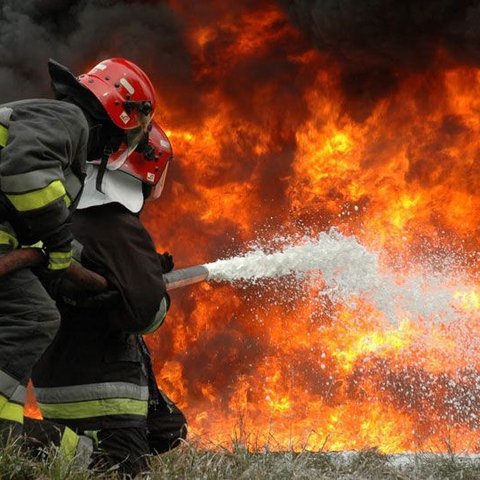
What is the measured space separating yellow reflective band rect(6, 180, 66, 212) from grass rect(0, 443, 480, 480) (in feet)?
2.88

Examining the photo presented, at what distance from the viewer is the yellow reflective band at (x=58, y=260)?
3.12 m

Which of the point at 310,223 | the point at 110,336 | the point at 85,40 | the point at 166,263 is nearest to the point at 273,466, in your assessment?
the point at 110,336

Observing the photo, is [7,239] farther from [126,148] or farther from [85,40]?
[85,40]

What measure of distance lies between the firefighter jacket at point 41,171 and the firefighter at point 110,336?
361 millimetres

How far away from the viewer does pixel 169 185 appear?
9.27 meters

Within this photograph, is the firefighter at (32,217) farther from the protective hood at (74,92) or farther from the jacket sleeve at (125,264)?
the protective hood at (74,92)

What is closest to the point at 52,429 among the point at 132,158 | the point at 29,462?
the point at 29,462

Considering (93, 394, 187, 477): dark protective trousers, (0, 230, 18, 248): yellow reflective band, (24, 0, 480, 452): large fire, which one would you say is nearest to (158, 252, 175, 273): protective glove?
(93, 394, 187, 477): dark protective trousers

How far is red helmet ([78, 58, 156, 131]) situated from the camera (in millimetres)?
3691

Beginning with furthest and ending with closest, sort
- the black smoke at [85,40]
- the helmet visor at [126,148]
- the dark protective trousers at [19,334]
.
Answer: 1. the black smoke at [85,40]
2. the helmet visor at [126,148]
3. the dark protective trousers at [19,334]

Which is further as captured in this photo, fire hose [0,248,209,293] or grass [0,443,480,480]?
fire hose [0,248,209,293]

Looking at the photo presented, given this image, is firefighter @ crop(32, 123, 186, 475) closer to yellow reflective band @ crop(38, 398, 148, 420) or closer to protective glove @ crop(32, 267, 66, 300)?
yellow reflective band @ crop(38, 398, 148, 420)

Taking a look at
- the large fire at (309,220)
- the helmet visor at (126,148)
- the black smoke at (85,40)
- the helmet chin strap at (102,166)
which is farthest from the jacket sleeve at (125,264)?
the black smoke at (85,40)

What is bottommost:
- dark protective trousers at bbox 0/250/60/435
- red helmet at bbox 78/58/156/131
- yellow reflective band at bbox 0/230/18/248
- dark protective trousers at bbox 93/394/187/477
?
dark protective trousers at bbox 93/394/187/477
